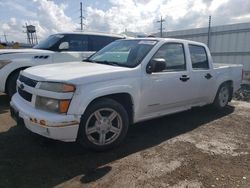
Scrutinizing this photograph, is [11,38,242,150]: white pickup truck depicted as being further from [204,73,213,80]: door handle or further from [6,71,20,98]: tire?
[6,71,20,98]: tire

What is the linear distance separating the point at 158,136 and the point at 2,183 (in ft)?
8.58

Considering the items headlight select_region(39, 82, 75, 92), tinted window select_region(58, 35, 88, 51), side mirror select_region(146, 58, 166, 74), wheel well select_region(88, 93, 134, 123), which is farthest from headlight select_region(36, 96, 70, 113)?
A: tinted window select_region(58, 35, 88, 51)

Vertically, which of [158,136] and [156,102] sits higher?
[156,102]

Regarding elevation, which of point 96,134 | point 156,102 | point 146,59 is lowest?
point 96,134

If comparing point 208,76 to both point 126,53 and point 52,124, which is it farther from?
point 52,124

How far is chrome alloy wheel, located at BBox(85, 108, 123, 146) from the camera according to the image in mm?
4000

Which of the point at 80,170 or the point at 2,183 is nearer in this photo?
the point at 2,183

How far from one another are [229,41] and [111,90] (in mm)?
13480

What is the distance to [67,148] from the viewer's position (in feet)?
14.0

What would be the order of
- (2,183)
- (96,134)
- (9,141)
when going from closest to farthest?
(2,183) < (96,134) < (9,141)

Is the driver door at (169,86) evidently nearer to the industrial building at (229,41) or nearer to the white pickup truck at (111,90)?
the white pickup truck at (111,90)

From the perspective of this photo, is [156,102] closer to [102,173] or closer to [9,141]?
[102,173]

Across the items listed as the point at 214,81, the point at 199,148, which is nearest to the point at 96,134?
the point at 199,148

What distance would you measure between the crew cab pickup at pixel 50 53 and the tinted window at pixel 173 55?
3.34m
